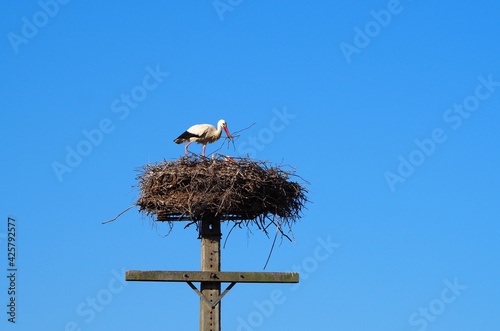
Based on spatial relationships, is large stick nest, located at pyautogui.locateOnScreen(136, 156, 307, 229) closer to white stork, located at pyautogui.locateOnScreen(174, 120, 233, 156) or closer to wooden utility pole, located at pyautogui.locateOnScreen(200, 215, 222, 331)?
wooden utility pole, located at pyautogui.locateOnScreen(200, 215, 222, 331)

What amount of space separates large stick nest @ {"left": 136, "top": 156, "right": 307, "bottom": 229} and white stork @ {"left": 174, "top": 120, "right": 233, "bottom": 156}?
2179 mm

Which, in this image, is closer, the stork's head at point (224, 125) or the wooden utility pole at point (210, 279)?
the wooden utility pole at point (210, 279)

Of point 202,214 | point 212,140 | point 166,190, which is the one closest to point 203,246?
point 202,214

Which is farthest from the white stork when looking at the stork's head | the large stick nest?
the large stick nest

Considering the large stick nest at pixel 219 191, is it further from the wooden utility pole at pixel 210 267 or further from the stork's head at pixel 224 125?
the stork's head at pixel 224 125

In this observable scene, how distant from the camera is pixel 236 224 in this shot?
8602 millimetres

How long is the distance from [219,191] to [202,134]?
3.04 metres

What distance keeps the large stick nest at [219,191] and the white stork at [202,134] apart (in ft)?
7.15

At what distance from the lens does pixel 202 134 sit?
11305mm

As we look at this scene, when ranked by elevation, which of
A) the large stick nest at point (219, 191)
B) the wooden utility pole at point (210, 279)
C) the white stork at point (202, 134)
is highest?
the white stork at point (202, 134)

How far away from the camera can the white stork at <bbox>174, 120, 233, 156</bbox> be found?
11.3 meters

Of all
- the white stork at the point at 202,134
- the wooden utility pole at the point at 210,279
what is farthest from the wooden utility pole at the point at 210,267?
the white stork at the point at 202,134

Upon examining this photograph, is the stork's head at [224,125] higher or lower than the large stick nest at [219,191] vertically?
higher

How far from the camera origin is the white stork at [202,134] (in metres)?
11.3
